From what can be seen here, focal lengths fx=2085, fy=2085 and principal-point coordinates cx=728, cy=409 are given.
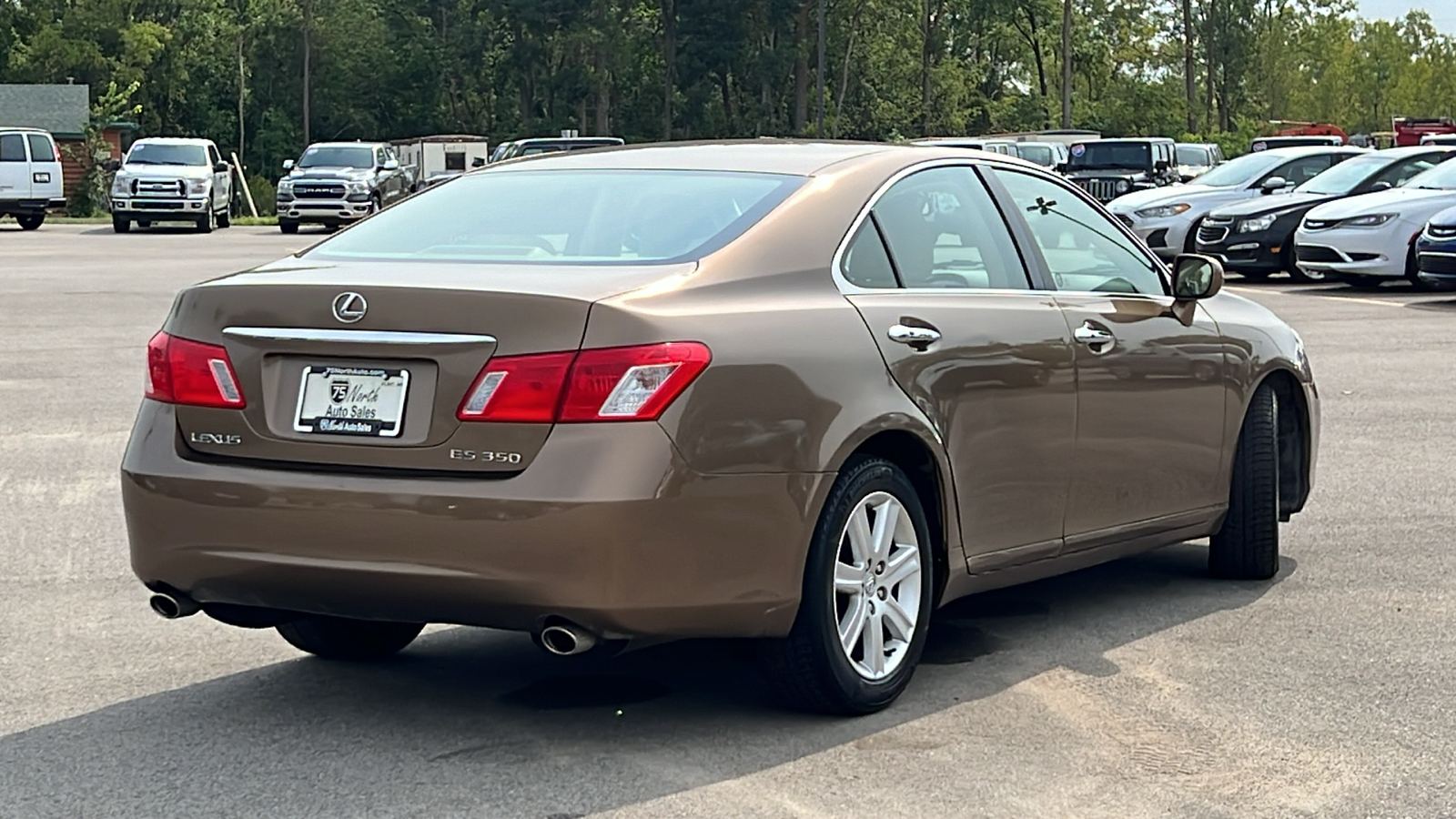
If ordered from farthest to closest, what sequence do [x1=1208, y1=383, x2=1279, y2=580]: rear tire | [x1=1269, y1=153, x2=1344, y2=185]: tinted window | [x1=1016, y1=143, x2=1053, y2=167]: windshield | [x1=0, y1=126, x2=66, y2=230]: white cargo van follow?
[x1=0, y1=126, x2=66, y2=230]: white cargo van, [x1=1016, y1=143, x2=1053, y2=167]: windshield, [x1=1269, y1=153, x2=1344, y2=185]: tinted window, [x1=1208, y1=383, x2=1279, y2=580]: rear tire

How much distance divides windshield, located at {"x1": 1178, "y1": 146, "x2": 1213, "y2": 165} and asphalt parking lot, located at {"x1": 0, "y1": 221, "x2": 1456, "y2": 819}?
1619 inches

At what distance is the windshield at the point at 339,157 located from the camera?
4238 centimetres

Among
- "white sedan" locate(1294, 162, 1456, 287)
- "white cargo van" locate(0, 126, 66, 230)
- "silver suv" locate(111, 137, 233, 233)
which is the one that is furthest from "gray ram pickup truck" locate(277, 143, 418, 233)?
"white sedan" locate(1294, 162, 1456, 287)

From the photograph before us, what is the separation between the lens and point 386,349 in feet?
16.2

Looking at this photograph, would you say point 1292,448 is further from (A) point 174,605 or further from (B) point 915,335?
(A) point 174,605

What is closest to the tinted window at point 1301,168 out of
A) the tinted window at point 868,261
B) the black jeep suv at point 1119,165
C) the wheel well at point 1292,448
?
the black jeep suv at point 1119,165

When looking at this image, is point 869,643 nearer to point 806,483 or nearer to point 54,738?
point 806,483

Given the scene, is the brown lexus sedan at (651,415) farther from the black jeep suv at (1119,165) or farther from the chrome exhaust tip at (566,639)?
the black jeep suv at (1119,165)

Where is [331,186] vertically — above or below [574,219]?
above

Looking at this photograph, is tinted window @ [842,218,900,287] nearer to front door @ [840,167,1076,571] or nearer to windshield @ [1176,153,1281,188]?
front door @ [840,167,1076,571]

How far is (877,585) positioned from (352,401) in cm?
146

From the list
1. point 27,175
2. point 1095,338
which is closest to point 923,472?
point 1095,338

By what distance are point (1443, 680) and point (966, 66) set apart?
103 meters

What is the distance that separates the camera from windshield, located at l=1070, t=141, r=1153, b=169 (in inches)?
1518
